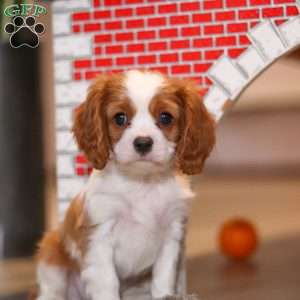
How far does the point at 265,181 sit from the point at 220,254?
16.2ft

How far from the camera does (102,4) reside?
144 inches

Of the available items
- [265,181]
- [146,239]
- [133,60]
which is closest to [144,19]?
[133,60]

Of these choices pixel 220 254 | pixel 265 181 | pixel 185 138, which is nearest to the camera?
pixel 185 138

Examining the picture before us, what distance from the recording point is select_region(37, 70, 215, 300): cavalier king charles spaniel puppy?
112 inches

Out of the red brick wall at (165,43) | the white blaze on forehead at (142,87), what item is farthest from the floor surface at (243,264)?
the white blaze on forehead at (142,87)

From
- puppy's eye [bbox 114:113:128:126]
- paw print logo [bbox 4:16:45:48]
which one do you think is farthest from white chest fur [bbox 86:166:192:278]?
paw print logo [bbox 4:16:45:48]

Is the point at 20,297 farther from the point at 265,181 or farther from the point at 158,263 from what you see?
the point at 265,181

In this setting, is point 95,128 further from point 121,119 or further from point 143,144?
point 143,144

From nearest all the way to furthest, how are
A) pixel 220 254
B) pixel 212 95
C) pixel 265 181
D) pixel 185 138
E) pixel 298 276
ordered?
pixel 185 138, pixel 212 95, pixel 298 276, pixel 220 254, pixel 265 181

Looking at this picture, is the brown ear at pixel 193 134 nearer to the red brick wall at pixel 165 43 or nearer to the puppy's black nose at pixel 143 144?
the puppy's black nose at pixel 143 144

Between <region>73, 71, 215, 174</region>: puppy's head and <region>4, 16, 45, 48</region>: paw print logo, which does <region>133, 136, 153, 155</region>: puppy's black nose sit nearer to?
<region>73, 71, 215, 174</region>: puppy's head

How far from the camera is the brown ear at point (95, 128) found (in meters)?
2.92

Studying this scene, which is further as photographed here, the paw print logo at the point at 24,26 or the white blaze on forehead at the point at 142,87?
the paw print logo at the point at 24,26

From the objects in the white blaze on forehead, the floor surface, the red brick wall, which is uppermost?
the red brick wall
